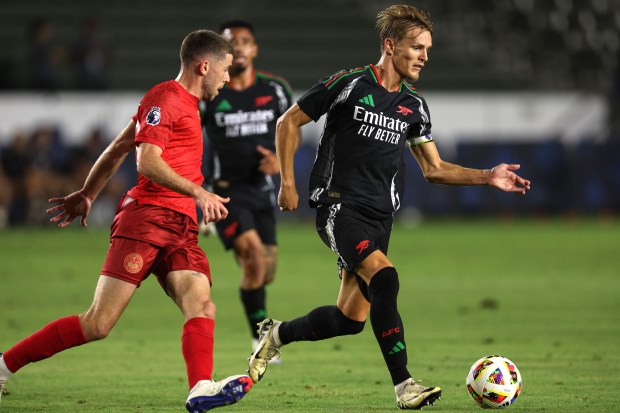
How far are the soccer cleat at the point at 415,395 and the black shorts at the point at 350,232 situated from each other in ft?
2.80

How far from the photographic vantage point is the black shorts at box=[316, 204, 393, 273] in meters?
7.45

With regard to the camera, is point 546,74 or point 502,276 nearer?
point 502,276

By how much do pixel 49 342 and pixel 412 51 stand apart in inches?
114

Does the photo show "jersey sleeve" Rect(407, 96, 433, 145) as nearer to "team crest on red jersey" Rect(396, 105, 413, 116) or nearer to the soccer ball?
"team crest on red jersey" Rect(396, 105, 413, 116)

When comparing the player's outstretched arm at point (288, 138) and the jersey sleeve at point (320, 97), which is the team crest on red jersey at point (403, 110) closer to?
the jersey sleeve at point (320, 97)

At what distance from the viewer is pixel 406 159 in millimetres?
28000

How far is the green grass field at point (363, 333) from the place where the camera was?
7695 mm

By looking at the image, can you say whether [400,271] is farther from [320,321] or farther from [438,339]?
[320,321]

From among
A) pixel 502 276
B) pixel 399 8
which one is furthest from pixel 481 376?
pixel 502 276

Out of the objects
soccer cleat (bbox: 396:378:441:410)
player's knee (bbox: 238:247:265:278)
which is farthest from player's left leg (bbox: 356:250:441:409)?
player's knee (bbox: 238:247:265:278)

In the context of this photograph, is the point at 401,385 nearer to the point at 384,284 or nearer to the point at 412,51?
the point at 384,284

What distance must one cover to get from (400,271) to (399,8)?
9974 millimetres

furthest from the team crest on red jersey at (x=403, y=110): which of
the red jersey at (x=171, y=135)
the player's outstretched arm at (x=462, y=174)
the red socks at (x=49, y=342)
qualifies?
the red socks at (x=49, y=342)

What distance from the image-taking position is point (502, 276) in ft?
55.4
